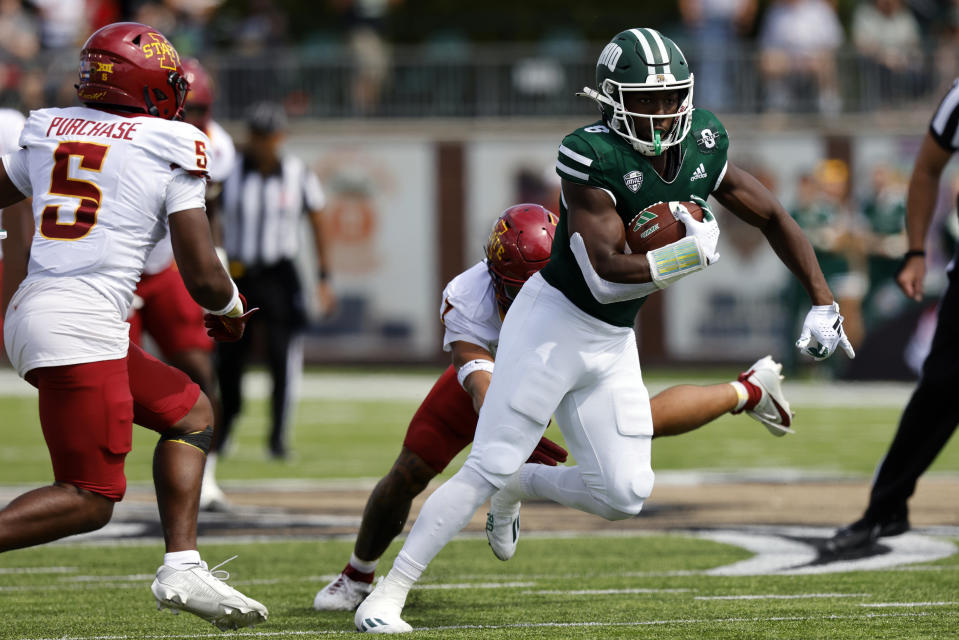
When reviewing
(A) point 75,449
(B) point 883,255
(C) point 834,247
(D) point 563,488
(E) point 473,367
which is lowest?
(B) point 883,255

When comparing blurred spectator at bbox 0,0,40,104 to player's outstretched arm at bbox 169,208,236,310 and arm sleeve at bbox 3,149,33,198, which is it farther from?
player's outstretched arm at bbox 169,208,236,310

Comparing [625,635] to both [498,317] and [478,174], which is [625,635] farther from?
→ [478,174]

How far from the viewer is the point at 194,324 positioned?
657 centimetres

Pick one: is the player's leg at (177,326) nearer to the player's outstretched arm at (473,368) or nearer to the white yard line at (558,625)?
the player's outstretched arm at (473,368)

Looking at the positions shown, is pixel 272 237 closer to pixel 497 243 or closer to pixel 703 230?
pixel 497 243

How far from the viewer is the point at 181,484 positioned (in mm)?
4098

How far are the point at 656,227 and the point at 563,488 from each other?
32.7 inches

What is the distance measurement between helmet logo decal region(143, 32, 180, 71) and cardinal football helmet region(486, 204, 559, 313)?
3.39 feet

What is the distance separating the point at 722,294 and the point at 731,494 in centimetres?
970

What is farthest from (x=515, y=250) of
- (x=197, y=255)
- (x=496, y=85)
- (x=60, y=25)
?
(x=60, y=25)

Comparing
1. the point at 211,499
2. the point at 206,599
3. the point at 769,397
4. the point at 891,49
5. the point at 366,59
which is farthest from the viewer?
the point at 366,59

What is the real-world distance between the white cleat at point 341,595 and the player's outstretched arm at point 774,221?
1.56 m

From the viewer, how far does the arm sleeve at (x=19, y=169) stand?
163 inches

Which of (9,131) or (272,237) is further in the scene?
(272,237)
